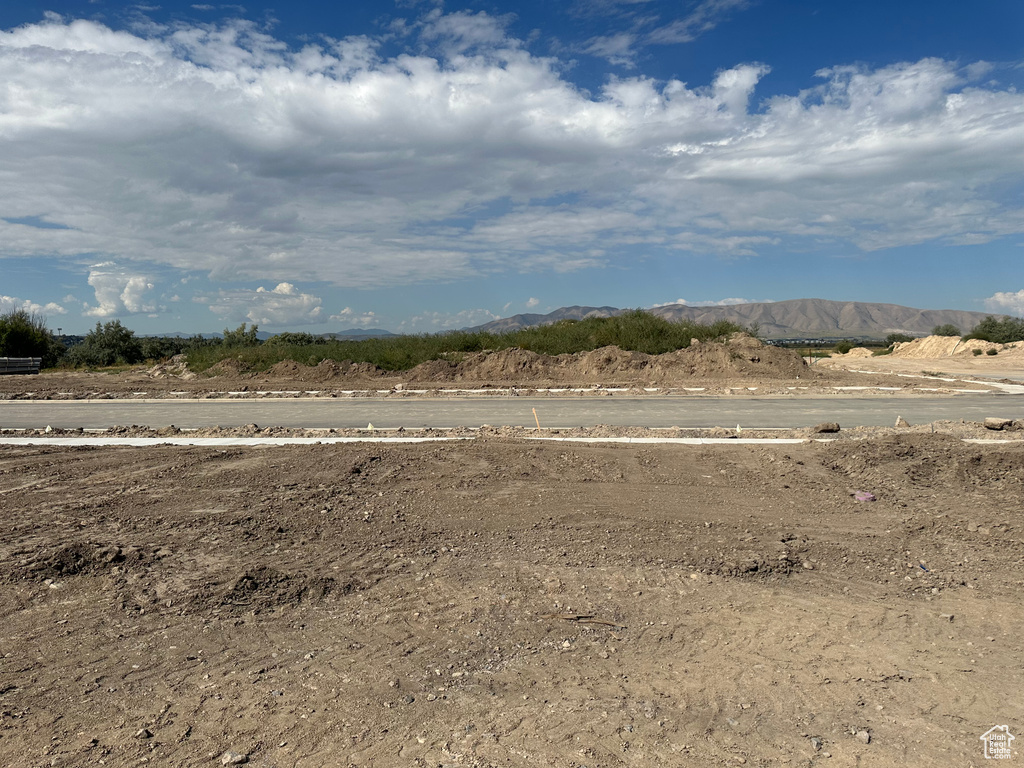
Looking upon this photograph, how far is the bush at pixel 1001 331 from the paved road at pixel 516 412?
44.9 meters

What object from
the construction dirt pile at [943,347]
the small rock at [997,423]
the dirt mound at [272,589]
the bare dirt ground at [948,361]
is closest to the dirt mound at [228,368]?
the dirt mound at [272,589]

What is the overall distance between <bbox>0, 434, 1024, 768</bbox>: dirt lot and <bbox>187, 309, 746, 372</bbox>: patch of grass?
83.2ft

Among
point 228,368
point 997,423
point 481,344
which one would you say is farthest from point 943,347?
point 228,368

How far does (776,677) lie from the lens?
14.1 feet

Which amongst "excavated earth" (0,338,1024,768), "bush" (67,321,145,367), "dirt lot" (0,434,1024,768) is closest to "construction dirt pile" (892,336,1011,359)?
"excavated earth" (0,338,1024,768)

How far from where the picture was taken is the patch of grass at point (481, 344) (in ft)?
114

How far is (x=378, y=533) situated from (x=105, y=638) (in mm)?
2877

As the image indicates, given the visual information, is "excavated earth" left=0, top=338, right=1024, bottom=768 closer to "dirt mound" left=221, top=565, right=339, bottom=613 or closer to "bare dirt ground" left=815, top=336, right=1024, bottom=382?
"dirt mound" left=221, top=565, right=339, bottom=613

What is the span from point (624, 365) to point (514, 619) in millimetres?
25956

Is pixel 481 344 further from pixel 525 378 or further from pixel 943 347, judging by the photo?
pixel 943 347

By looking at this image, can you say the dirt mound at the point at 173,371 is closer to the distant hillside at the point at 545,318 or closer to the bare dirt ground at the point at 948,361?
the distant hillside at the point at 545,318

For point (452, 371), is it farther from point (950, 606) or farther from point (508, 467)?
point (950, 606)

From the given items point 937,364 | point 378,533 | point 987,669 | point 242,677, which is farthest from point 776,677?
point 937,364

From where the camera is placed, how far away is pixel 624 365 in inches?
1197
